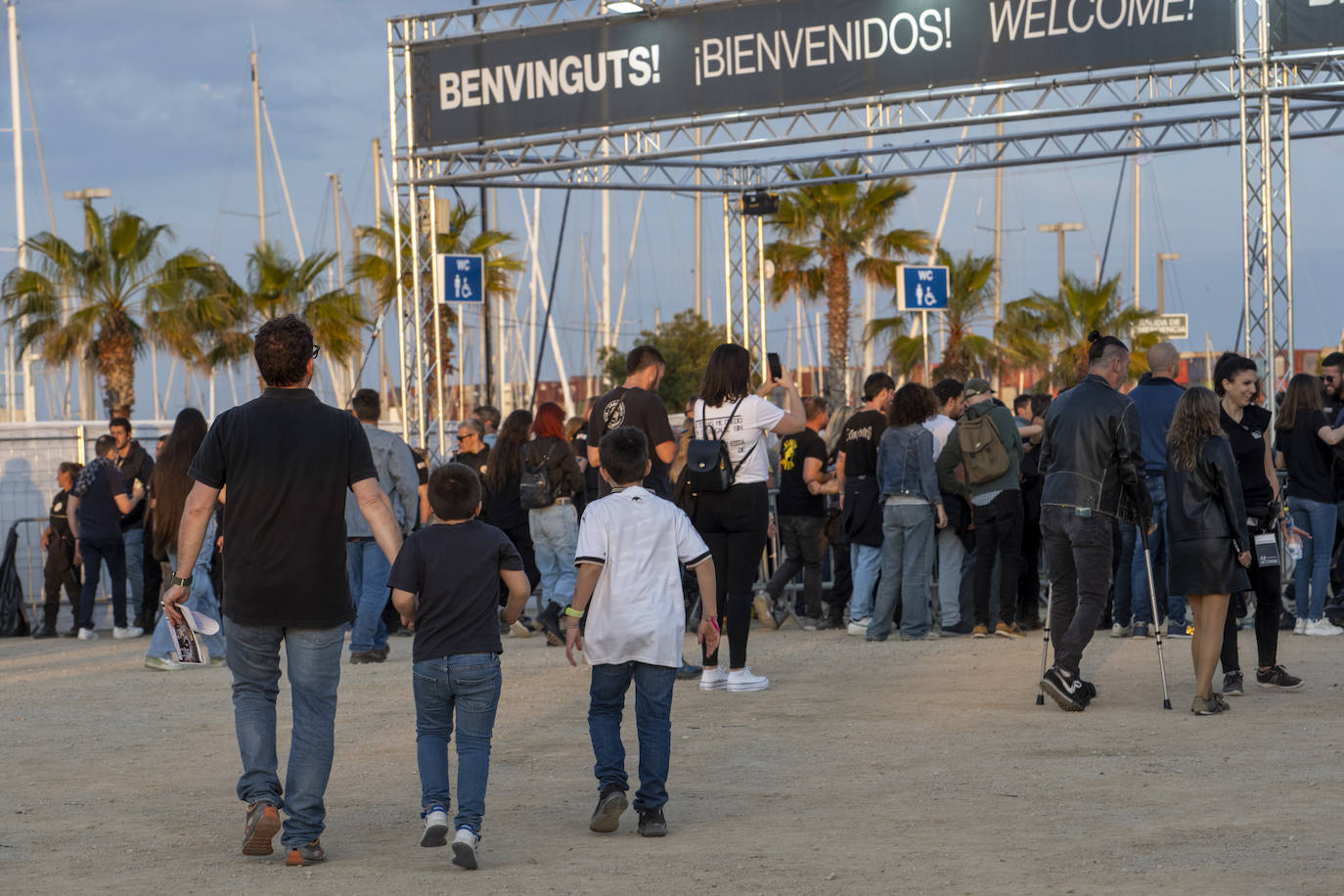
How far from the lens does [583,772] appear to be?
24.1 feet

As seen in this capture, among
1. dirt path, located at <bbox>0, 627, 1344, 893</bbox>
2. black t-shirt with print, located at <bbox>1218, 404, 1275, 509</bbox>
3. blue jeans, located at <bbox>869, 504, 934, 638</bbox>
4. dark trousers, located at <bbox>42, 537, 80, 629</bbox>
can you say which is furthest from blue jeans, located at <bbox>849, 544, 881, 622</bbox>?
dark trousers, located at <bbox>42, 537, 80, 629</bbox>

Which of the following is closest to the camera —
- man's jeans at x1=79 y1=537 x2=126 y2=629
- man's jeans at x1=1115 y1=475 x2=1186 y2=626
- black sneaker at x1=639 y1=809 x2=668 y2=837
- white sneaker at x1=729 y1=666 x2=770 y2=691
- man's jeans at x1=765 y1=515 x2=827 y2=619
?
black sneaker at x1=639 y1=809 x2=668 y2=837

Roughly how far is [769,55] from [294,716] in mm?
12697

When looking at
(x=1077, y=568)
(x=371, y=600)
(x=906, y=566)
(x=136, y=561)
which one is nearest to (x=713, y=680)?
(x=1077, y=568)

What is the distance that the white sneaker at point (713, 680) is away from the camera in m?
9.77

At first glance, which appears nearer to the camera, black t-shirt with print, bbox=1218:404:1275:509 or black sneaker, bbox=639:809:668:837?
black sneaker, bbox=639:809:668:837

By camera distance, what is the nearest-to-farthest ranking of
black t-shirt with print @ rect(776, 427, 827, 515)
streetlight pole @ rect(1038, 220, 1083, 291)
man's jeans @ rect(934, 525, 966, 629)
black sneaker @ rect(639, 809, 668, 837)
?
black sneaker @ rect(639, 809, 668, 837) → man's jeans @ rect(934, 525, 966, 629) → black t-shirt with print @ rect(776, 427, 827, 515) → streetlight pole @ rect(1038, 220, 1083, 291)

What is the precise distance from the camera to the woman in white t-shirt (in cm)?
938

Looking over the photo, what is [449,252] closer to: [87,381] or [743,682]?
[87,381]

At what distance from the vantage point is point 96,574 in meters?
15.1

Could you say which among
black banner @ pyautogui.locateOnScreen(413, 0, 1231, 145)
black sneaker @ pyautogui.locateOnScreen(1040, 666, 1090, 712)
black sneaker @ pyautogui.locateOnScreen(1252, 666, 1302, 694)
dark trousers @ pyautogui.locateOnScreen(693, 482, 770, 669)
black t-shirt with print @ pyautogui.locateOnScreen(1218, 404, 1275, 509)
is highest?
black banner @ pyautogui.locateOnScreen(413, 0, 1231, 145)

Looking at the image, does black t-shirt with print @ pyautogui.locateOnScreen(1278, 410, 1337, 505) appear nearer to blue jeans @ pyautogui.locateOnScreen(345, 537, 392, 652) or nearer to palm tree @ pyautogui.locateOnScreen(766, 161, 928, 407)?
blue jeans @ pyautogui.locateOnScreen(345, 537, 392, 652)

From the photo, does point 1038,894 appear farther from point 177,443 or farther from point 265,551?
point 177,443

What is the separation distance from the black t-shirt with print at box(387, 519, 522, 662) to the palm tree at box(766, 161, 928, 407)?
1112 inches
